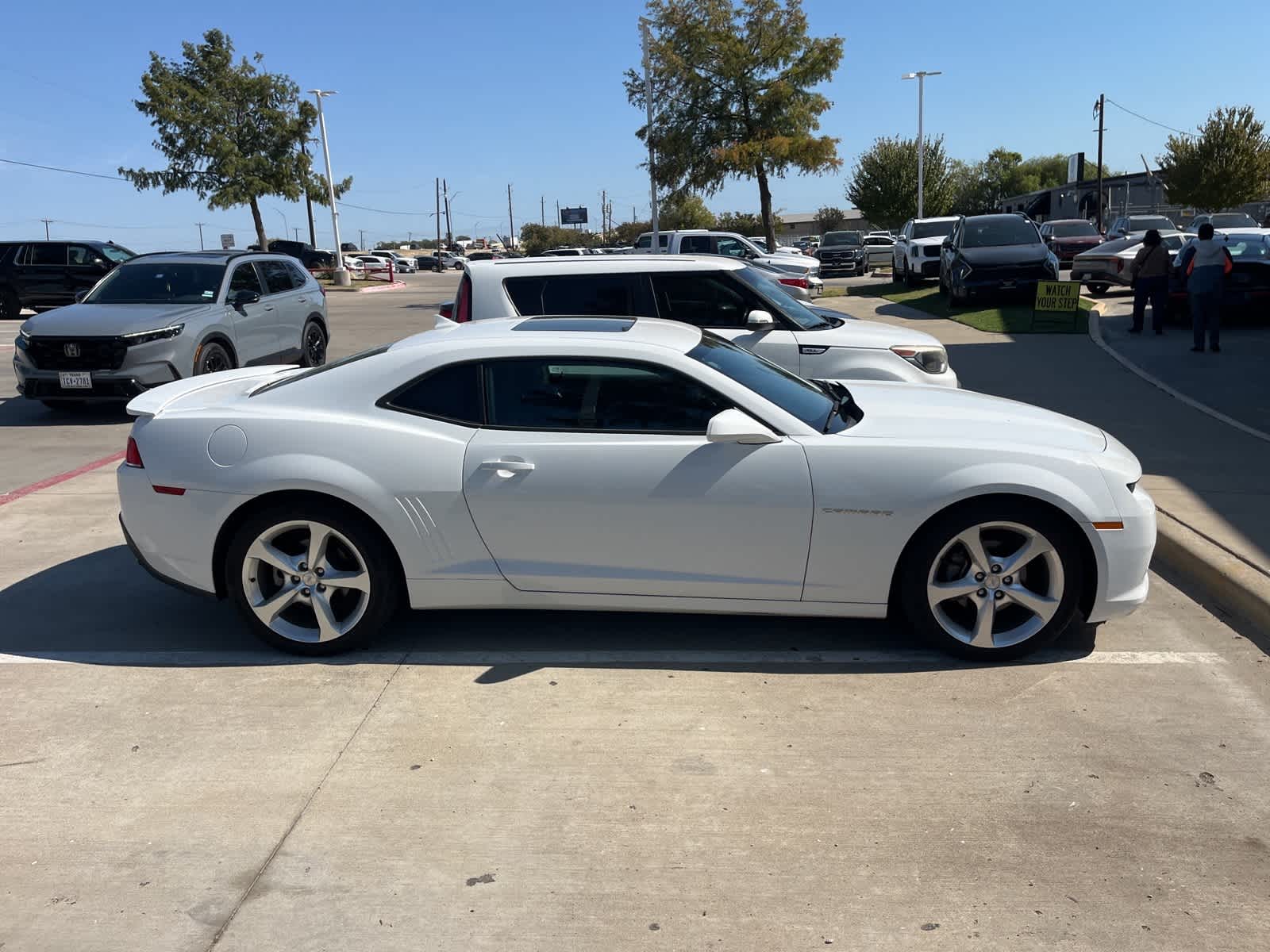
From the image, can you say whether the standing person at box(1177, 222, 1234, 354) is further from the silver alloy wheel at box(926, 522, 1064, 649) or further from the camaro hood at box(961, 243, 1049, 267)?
the silver alloy wheel at box(926, 522, 1064, 649)

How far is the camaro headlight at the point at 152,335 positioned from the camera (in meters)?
10.8

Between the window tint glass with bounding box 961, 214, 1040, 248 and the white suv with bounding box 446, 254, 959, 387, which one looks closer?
the white suv with bounding box 446, 254, 959, 387

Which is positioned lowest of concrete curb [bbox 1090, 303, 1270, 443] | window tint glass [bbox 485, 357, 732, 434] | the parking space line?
the parking space line

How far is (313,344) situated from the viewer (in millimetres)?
14289

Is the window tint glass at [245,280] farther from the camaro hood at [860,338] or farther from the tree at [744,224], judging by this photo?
the tree at [744,224]

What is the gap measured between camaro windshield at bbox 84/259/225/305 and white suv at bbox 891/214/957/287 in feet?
61.6

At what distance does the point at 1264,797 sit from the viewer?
3.58m

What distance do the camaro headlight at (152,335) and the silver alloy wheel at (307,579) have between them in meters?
7.13

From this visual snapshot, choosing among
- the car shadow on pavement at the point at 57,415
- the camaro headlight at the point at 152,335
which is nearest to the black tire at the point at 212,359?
the camaro headlight at the point at 152,335

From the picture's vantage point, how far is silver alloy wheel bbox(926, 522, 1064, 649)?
14.8 feet

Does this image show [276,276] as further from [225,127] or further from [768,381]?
[225,127]

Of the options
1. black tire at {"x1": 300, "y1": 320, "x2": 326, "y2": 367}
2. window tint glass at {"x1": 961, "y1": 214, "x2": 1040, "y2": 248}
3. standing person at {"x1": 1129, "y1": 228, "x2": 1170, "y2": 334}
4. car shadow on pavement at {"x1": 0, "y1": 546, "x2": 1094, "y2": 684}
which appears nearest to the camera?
car shadow on pavement at {"x1": 0, "y1": 546, "x2": 1094, "y2": 684}

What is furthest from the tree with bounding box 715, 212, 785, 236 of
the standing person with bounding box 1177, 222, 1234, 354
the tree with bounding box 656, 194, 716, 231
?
the standing person with bounding box 1177, 222, 1234, 354

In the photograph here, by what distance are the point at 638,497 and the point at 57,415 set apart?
9.64 meters
